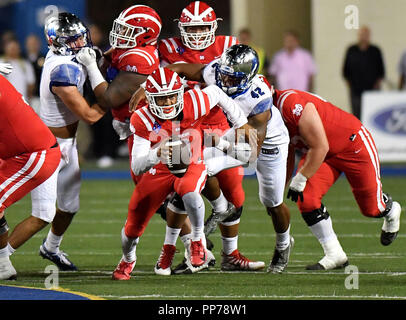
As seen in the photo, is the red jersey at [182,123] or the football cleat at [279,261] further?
the football cleat at [279,261]

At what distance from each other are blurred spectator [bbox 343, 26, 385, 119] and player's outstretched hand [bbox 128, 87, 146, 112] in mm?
7987

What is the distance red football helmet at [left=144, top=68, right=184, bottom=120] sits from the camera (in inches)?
248

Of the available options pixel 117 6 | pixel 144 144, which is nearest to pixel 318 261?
pixel 144 144

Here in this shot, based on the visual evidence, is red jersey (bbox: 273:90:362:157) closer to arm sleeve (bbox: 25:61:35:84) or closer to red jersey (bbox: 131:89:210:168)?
red jersey (bbox: 131:89:210:168)

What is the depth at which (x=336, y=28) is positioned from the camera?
16188 millimetres

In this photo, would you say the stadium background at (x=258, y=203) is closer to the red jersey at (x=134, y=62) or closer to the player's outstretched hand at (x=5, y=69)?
the red jersey at (x=134, y=62)

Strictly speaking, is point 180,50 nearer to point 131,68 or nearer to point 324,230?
point 131,68

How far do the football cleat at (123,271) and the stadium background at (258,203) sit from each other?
7 centimetres

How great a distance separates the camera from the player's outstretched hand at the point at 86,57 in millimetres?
6852

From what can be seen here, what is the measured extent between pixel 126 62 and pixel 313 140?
1413mm

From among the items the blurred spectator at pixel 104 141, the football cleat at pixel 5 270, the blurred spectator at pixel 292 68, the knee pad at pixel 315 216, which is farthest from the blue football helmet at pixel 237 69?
the blurred spectator at pixel 292 68

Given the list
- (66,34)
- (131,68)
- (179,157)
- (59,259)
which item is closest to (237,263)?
(179,157)

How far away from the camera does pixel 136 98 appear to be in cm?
673
